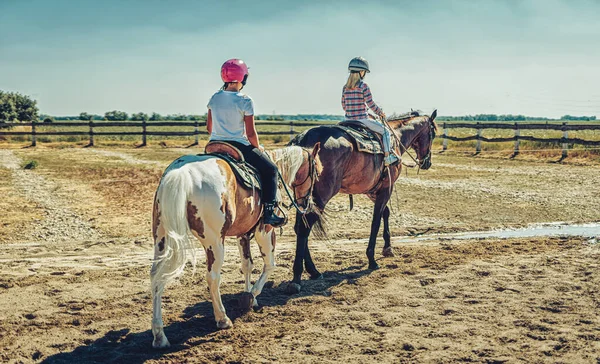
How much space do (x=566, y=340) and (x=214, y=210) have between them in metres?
3.63

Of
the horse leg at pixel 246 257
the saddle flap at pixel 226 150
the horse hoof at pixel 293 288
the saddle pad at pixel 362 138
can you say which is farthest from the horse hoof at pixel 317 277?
the saddle flap at pixel 226 150

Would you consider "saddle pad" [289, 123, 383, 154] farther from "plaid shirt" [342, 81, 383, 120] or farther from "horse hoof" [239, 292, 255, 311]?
"horse hoof" [239, 292, 255, 311]

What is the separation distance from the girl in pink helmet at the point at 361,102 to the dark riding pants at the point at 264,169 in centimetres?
257

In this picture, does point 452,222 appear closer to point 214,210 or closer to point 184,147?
point 214,210

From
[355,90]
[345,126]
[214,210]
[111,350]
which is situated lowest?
[111,350]

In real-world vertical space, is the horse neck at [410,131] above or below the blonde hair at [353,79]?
below

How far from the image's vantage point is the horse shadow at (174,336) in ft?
16.9

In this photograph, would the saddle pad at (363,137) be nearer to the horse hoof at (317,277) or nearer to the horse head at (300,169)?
the horse head at (300,169)

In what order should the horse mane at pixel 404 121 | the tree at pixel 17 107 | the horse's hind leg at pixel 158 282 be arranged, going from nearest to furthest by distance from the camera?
the horse's hind leg at pixel 158 282, the horse mane at pixel 404 121, the tree at pixel 17 107

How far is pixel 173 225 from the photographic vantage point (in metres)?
5.16

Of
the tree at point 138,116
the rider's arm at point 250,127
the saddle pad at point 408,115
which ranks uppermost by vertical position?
the tree at point 138,116

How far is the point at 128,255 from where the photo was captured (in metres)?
9.01

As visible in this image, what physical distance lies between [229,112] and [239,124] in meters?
0.18

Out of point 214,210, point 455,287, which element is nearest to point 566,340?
point 455,287
